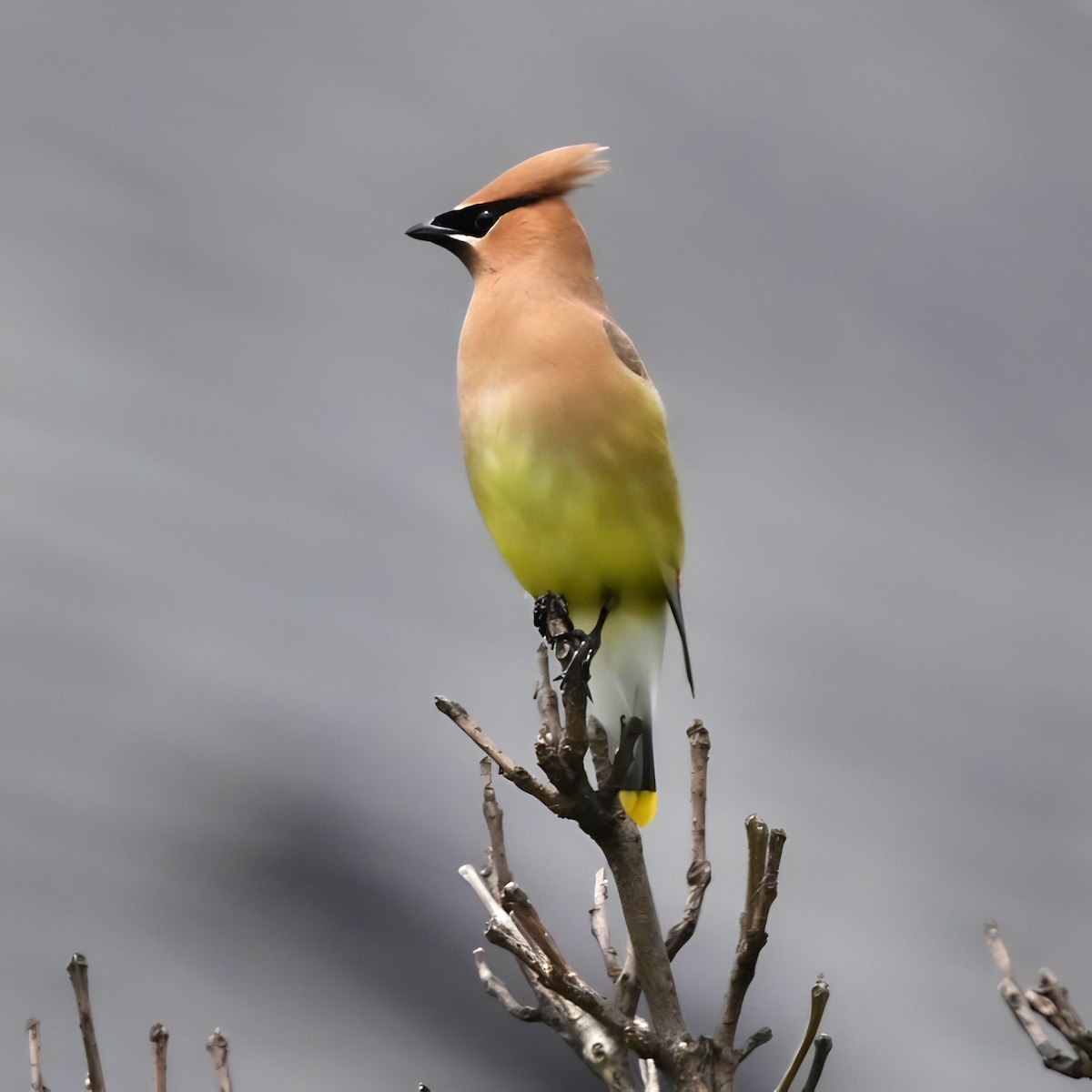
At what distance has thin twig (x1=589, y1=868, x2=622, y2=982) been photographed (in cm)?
163

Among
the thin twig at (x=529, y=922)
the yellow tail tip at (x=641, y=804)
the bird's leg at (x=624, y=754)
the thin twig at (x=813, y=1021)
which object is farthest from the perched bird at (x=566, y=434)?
the thin twig at (x=813, y=1021)

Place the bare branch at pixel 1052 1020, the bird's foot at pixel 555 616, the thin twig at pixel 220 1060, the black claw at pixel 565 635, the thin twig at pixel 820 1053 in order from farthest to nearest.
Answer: the bird's foot at pixel 555 616 → the black claw at pixel 565 635 → the thin twig at pixel 220 1060 → the thin twig at pixel 820 1053 → the bare branch at pixel 1052 1020

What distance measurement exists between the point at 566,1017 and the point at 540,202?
949 mm

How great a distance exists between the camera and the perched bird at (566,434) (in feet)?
5.64

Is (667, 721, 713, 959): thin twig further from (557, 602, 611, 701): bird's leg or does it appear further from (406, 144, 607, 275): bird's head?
(406, 144, 607, 275): bird's head

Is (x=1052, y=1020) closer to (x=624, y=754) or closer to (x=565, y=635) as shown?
(x=624, y=754)

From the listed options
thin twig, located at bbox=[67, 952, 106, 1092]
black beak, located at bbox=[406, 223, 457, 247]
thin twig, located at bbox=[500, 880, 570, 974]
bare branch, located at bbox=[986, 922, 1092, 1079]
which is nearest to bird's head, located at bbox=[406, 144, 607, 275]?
black beak, located at bbox=[406, 223, 457, 247]

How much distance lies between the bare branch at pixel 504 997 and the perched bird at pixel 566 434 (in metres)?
0.25

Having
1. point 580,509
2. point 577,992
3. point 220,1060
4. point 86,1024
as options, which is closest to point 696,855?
point 577,992

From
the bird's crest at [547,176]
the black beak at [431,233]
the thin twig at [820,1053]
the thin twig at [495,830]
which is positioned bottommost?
the thin twig at [820,1053]

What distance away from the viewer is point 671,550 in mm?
1822

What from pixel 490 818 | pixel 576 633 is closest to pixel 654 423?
pixel 576 633

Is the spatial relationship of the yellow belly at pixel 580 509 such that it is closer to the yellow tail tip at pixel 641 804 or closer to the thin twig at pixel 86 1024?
the yellow tail tip at pixel 641 804

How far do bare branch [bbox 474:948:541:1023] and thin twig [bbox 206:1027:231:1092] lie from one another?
10.9 inches
